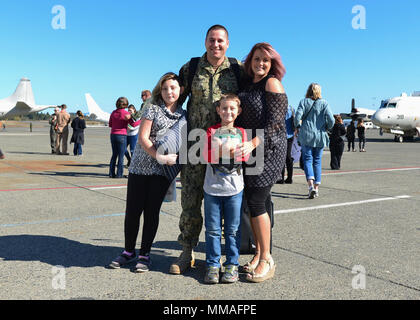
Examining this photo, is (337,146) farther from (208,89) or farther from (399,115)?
(399,115)

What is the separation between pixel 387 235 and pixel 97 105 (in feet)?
251

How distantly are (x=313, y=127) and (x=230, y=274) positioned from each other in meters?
4.49

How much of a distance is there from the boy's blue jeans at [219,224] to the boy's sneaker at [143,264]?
59 cm

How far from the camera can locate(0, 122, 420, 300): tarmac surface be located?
3.10 m

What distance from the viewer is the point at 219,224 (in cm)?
344

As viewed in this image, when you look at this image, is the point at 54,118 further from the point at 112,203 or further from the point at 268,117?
the point at 268,117

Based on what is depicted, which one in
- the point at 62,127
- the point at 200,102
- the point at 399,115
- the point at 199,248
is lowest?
the point at 199,248

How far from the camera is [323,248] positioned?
4.24m

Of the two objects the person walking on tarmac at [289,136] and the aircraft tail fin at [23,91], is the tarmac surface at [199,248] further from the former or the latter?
the aircraft tail fin at [23,91]

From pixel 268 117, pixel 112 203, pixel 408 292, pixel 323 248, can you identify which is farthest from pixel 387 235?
pixel 112 203

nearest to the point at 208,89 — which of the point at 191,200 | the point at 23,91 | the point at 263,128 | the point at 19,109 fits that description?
the point at 263,128
